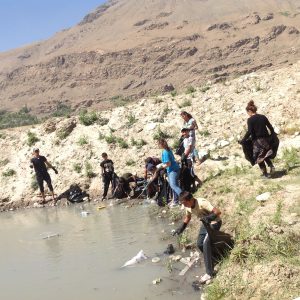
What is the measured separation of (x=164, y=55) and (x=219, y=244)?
9304 cm

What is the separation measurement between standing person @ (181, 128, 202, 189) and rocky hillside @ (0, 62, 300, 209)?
2.46 metres

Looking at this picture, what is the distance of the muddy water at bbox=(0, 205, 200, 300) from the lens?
6.50 m

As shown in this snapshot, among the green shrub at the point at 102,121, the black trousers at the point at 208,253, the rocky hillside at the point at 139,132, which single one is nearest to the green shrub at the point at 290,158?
the rocky hillside at the point at 139,132

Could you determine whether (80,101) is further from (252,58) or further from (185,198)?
(185,198)

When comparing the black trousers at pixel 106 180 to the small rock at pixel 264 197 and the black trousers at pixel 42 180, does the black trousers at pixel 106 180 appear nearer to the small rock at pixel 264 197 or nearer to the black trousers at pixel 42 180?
the black trousers at pixel 42 180

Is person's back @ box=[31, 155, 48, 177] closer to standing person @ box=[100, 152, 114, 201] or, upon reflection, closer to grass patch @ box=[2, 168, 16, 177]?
standing person @ box=[100, 152, 114, 201]

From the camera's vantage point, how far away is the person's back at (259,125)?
8578mm

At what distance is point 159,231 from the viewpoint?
361 inches

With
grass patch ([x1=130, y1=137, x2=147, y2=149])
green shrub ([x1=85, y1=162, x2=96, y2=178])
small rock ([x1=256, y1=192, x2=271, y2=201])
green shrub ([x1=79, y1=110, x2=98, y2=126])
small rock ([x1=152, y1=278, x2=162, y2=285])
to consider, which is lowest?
small rock ([x1=152, y1=278, x2=162, y2=285])

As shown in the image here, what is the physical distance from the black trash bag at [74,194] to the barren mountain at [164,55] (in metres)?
59.5

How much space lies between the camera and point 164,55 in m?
97.2

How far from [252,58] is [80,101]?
31.6 m

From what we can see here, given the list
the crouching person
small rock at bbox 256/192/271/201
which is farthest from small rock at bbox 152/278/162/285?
small rock at bbox 256/192/271/201

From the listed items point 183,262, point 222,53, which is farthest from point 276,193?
point 222,53
